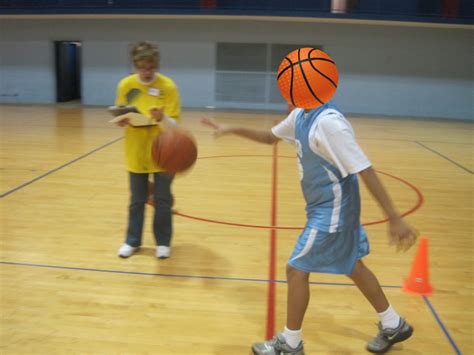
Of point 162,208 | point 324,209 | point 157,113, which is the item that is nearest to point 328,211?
point 324,209

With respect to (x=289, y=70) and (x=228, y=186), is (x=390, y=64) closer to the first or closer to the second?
(x=228, y=186)

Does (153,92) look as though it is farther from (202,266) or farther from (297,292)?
(297,292)

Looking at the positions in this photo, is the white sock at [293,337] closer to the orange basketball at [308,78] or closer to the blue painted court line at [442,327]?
the blue painted court line at [442,327]

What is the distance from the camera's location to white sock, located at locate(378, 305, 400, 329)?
2.30 m

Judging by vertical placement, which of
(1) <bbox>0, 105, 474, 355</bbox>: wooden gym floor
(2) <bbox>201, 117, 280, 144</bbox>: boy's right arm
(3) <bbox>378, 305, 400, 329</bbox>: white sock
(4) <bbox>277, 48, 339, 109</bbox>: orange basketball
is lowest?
(1) <bbox>0, 105, 474, 355</bbox>: wooden gym floor

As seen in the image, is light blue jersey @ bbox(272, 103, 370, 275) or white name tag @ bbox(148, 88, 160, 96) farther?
white name tag @ bbox(148, 88, 160, 96)

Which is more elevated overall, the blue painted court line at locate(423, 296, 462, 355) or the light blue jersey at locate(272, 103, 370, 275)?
the light blue jersey at locate(272, 103, 370, 275)

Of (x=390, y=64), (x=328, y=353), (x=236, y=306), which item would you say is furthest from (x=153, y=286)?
(x=390, y=64)

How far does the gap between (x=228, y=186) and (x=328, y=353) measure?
3.46 metres

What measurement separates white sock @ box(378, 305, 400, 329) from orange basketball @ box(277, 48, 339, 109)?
1.18 m

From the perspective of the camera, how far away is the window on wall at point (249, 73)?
14.8 meters

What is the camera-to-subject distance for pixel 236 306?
2805 millimetres

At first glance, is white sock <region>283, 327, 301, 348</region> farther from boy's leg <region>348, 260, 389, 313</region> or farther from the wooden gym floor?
boy's leg <region>348, 260, 389, 313</region>

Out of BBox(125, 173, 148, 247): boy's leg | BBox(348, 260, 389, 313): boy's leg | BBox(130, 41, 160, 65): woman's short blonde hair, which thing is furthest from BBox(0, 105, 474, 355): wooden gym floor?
BBox(130, 41, 160, 65): woman's short blonde hair
